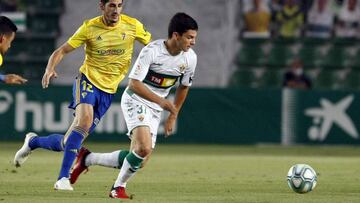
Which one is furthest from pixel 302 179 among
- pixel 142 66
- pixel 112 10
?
pixel 112 10

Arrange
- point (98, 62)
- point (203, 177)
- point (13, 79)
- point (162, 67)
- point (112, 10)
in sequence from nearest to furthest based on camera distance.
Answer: point (13, 79) < point (162, 67) < point (112, 10) < point (98, 62) < point (203, 177)

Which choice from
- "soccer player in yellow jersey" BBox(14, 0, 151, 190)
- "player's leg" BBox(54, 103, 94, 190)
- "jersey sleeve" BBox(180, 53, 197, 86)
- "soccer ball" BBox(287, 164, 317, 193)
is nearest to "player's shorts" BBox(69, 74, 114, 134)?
"soccer player in yellow jersey" BBox(14, 0, 151, 190)

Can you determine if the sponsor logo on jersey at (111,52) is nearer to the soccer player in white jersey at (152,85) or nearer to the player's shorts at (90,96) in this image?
the player's shorts at (90,96)

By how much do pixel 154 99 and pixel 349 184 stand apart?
335cm

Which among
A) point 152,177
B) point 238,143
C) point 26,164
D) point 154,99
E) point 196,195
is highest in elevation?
point 154,99

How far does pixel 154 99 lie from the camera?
960 cm

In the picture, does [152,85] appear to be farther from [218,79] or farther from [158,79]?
[218,79]

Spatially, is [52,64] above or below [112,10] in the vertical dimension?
below

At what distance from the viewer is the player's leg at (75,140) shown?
1046 cm

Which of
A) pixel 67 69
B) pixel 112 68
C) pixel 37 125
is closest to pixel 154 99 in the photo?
pixel 112 68

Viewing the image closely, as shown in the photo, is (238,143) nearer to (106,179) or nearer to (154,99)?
(106,179)

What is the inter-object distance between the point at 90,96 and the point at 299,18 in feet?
43.4

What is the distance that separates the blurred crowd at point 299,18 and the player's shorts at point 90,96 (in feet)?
41.3

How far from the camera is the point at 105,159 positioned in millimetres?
10789
